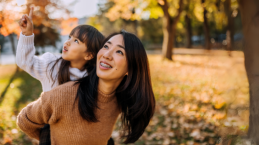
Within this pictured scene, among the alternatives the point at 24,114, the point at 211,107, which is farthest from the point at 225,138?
the point at 211,107

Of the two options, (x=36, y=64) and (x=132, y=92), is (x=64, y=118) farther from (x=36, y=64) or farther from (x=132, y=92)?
(x=36, y=64)

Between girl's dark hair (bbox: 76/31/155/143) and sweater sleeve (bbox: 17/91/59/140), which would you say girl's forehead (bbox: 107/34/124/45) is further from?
sweater sleeve (bbox: 17/91/59/140)

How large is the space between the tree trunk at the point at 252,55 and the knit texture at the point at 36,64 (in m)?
1.62

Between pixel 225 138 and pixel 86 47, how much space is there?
1.72m

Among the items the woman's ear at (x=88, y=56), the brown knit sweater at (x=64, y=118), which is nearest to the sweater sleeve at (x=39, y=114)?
the brown knit sweater at (x=64, y=118)

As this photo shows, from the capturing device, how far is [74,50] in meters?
2.34

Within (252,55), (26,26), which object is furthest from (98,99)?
(252,55)

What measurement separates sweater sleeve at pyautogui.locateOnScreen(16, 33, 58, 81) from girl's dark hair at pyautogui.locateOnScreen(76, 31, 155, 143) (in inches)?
25.7

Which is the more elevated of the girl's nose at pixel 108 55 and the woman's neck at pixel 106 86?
the girl's nose at pixel 108 55

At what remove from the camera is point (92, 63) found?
99.5 inches

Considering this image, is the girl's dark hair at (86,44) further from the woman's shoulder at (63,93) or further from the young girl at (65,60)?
the woman's shoulder at (63,93)

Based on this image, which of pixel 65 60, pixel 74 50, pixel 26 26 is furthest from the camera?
pixel 65 60

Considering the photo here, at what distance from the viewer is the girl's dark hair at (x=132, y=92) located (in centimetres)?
181

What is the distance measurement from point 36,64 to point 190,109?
11.8ft
